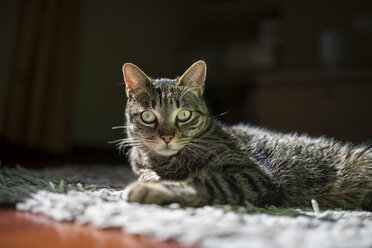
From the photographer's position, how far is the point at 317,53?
3049 millimetres

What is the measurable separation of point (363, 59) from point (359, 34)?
0.69ft

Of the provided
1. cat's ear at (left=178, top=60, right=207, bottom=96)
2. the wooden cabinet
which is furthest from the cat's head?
the wooden cabinet

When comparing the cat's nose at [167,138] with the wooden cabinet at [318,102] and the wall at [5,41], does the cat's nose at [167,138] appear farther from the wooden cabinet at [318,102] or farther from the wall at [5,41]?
the wooden cabinet at [318,102]

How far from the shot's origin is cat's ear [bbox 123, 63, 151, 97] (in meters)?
1.18

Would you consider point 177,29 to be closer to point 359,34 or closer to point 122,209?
point 359,34

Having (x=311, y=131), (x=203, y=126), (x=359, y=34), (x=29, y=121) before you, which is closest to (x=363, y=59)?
(x=359, y=34)

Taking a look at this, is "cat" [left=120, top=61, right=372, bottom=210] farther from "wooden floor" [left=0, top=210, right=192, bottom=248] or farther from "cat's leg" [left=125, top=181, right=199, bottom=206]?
"wooden floor" [left=0, top=210, right=192, bottom=248]

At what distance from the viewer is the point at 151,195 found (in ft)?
2.70

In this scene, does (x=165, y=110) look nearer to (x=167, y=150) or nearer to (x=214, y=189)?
(x=167, y=150)

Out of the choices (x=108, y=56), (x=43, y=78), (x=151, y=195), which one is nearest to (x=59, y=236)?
(x=151, y=195)

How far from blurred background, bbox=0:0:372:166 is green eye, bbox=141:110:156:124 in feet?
3.00

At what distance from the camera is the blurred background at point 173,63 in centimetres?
229

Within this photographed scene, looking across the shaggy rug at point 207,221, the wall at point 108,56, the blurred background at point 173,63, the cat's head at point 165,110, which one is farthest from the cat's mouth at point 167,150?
the wall at point 108,56

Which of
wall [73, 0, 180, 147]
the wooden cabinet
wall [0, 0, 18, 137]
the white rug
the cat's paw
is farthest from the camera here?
wall [73, 0, 180, 147]
